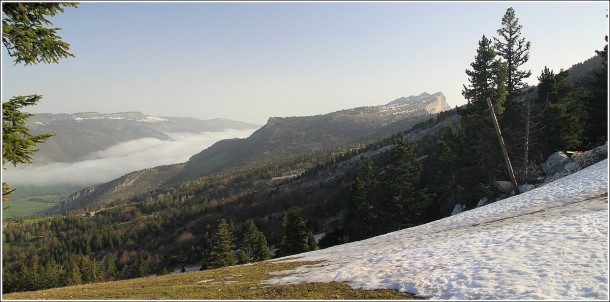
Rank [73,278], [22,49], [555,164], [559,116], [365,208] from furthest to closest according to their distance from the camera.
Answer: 1. [73,278]
2. [365,208]
3. [559,116]
4. [555,164]
5. [22,49]

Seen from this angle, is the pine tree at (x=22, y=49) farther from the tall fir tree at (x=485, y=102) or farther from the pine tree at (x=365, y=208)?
the pine tree at (x=365, y=208)

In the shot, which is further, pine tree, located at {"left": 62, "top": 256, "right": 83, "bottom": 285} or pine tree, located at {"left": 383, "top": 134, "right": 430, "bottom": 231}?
pine tree, located at {"left": 62, "top": 256, "right": 83, "bottom": 285}

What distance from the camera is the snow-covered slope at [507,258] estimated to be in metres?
10.8

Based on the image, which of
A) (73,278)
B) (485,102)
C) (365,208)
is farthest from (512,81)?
(73,278)

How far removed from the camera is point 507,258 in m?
13.6

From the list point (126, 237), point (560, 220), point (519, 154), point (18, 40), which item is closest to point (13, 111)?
point (18, 40)

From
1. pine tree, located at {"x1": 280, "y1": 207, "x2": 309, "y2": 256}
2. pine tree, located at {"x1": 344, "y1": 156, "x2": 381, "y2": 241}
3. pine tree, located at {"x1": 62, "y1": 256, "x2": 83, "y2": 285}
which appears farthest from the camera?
pine tree, located at {"x1": 62, "y1": 256, "x2": 83, "y2": 285}

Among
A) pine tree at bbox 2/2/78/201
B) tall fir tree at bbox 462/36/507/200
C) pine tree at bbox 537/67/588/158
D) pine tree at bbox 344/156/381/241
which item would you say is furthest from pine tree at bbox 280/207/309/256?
pine tree at bbox 2/2/78/201

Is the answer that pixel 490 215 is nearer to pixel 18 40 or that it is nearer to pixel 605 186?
pixel 605 186

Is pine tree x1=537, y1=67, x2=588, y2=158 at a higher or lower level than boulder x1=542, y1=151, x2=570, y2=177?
higher

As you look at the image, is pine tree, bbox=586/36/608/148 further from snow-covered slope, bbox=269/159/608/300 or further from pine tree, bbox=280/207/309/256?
pine tree, bbox=280/207/309/256

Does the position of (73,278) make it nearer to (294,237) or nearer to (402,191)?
(294,237)

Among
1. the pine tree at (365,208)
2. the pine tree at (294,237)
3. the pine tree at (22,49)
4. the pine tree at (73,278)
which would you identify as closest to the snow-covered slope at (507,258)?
the pine tree at (22,49)

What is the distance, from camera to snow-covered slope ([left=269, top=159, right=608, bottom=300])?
35.4 ft
